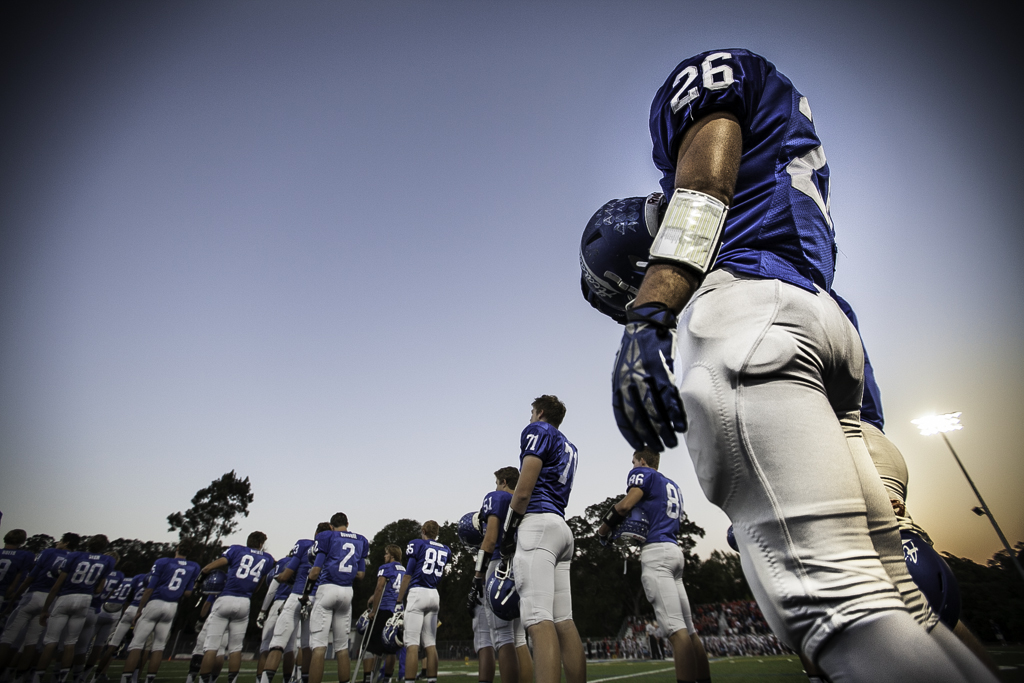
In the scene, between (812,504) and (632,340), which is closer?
(812,504)

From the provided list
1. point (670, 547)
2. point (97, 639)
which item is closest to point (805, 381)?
point (670, 547)

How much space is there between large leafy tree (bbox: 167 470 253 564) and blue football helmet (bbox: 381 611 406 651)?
42.5 meters

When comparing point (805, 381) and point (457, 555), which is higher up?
point (457, 555)

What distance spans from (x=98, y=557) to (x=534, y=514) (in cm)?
1050

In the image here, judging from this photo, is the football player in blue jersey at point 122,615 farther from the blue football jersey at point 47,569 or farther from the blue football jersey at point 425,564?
the blue football jersey at point 425,564

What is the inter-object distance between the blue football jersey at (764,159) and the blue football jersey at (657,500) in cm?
410

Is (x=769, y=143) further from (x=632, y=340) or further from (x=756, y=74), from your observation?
(x=632, y=340)

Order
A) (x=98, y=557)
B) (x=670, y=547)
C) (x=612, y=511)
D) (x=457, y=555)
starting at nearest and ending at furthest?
(x=670, y=547)
(x=612, y=511)
(x=98, y=557)
(x=457, y=555)

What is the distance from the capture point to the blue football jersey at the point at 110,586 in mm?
11828

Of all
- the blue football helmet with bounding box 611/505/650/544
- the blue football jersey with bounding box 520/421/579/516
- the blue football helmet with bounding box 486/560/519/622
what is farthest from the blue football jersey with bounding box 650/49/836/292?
the blue football helmet with bounding box 611/505/650/544

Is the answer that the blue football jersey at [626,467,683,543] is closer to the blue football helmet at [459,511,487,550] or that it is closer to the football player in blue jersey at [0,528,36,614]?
the blue football helmet at [459,511,487,550]

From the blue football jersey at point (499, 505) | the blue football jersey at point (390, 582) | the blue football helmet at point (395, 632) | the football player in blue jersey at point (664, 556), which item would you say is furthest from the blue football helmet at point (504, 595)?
the blue football jersey at point (390, 582)

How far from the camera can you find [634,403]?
1212 mm

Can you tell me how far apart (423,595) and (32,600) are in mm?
8392
